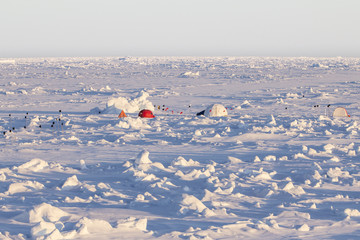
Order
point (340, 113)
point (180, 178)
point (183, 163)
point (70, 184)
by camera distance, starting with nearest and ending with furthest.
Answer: point (70, 184)
point (180, 178)
point (183, 163)
point (340, 113)

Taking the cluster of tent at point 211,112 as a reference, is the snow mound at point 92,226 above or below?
above

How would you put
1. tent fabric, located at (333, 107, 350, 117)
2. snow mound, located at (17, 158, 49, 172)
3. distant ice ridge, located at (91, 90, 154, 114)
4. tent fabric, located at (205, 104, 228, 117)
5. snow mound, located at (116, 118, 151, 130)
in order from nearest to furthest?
snow mound, located at (17, 158, 49, 172) → snow mound, located at (116, 118, 151, 130) → tent fabric, located at (333, 107, 350, 117) → tent fabric, located at (205, 104, 228, 117) → distant ice ridge, located at (91, 90, 154, 114)

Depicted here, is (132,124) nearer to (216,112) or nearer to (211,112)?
(211,112)

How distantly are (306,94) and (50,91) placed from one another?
99.9ft

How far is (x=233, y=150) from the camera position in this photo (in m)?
22.5

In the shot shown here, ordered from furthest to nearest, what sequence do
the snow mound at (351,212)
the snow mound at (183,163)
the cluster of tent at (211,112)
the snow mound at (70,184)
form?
the cluster of tent at (211,112) → the snow mound at (183,163) → the snow mound at (70,184) → the snow mound at (351,212)

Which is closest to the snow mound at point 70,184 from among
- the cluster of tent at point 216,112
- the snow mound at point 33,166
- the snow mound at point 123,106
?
the snow mound at point 33,166

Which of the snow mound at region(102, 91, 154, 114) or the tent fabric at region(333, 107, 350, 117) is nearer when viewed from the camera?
the tent fabric at region(333, 107, 350, 117)

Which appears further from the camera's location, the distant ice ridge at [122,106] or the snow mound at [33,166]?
the distant ice ridge at [122,106]

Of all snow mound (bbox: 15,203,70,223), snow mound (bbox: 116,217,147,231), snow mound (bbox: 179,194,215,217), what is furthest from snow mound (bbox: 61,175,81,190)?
snow mound (bbox: 116,217,147,231)

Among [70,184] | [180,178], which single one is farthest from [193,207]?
[70,184]

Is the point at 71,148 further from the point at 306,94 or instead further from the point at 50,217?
the point at 306,94

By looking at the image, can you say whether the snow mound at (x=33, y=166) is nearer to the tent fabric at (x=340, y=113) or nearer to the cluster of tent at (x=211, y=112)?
the cluster of tent at (x=211, y=112)

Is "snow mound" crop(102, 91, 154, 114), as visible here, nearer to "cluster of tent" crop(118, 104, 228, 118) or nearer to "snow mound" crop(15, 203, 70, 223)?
"cluster of tent" crop(118, 104, 228, 118)
